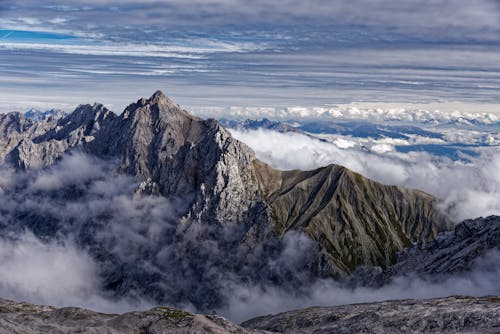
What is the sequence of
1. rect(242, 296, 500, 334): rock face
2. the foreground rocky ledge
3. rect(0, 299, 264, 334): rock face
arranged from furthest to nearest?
rect(242, 296, 500, 334): rock face
the foreground rocky ledge
rect(0, 299, 264, 334): rock face

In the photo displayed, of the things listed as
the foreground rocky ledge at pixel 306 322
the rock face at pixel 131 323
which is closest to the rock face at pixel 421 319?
the foreground rocky ledge at pixel 306 322

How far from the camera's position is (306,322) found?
638ft

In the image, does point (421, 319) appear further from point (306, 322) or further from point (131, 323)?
point (131, 323)

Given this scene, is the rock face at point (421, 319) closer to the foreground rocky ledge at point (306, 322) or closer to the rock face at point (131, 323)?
the foreground rocky ledge at point (306, 322)

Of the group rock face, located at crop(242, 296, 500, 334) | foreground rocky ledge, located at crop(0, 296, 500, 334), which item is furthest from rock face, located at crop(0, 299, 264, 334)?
rock face, located at crop(242, 296, 500, 334)

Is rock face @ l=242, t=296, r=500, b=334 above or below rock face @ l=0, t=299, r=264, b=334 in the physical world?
below

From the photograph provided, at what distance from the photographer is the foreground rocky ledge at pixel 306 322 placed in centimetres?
12444

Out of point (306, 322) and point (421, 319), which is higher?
point (421, 319)

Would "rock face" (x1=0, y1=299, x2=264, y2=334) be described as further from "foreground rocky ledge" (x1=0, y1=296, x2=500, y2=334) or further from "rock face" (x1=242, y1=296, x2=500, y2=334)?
"rock face" (x1=242, y1=296, x2=500, y2=334)

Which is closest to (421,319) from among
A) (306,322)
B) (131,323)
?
(306,322)

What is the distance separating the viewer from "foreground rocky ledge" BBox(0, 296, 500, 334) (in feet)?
408

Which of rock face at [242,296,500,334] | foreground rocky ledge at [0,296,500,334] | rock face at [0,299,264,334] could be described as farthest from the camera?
rock face at [242,296,500,334]

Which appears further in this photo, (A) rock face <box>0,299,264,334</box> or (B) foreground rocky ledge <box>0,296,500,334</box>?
(B) foreground rocky ledge <box>0,296,500,334</box>

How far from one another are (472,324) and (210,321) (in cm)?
8170
